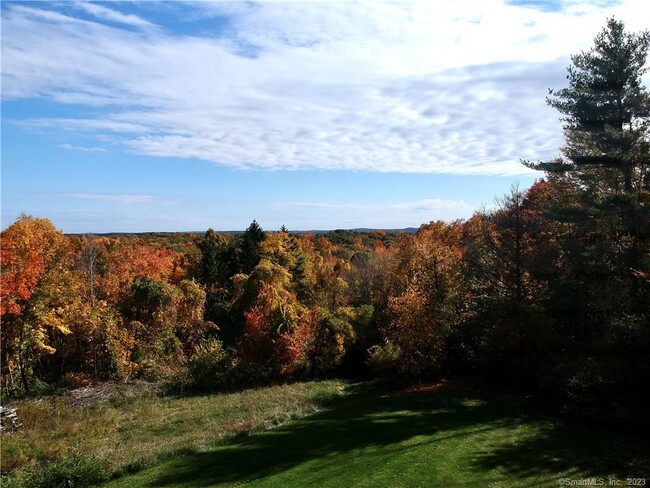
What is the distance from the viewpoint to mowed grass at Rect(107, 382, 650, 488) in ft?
41.7

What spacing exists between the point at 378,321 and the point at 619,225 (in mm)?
19076

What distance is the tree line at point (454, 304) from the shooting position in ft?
59.1

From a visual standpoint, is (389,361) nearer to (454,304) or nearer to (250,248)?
(454,304)

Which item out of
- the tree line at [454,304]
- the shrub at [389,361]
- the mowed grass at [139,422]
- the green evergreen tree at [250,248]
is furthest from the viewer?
the green evergreen tree at [250,248]

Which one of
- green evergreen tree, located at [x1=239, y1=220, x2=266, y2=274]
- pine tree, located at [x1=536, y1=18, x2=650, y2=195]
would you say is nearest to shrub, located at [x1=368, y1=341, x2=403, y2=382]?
pine tree, located at [x1=536, y1=18, x2=650, y2=195]

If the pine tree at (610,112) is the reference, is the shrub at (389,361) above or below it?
below

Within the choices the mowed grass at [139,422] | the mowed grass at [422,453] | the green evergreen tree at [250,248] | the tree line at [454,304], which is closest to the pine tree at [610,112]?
the tree line at [454,304]

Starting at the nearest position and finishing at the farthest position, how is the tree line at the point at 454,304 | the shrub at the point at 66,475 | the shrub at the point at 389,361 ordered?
1. the shrub at the point at 66,475
2. the tree line at the point at 454,304
3. the shrub at the point at 389,361

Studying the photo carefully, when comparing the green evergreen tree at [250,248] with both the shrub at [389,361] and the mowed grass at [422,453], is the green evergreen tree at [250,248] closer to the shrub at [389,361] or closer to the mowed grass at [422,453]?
the shrub at [389,361]

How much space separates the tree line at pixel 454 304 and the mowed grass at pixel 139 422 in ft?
12.8

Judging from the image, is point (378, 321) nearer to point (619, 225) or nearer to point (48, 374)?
point (619, 225)

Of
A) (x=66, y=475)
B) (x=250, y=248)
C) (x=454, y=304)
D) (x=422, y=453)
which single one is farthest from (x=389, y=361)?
(x=250, y=248)

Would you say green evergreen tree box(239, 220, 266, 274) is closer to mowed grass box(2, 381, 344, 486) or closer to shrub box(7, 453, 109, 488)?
mowed grass box(2, 381, 344, 486)

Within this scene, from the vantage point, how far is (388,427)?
17969 millimetres
